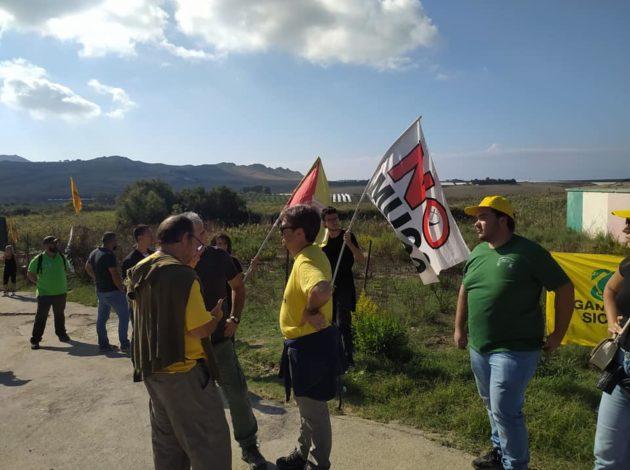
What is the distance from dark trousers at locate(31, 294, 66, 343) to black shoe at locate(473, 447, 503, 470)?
6689 mm

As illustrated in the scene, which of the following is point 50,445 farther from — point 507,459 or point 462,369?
point 462,369

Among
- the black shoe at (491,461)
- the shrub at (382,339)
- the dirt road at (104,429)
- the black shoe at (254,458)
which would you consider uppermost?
the shrub at (382,339)

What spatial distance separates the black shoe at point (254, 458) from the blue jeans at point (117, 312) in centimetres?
406

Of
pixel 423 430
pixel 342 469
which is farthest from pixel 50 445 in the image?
pixel 423 430

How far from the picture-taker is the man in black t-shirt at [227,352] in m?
3.66

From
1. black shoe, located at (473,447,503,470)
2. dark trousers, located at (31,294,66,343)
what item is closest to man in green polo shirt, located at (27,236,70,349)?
dark trousers, located at (31,294,66,343)

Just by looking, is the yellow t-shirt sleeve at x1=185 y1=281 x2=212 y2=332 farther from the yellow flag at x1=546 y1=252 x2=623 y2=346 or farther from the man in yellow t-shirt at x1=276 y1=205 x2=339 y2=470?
the yellow flag at x1=546 y1=252 x2=623 y2=346

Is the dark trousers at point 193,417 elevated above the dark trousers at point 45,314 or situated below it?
above

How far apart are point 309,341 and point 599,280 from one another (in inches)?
206

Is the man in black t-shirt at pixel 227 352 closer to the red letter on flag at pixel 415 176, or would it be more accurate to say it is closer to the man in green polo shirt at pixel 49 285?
the red letter on flag at pixel 415 176

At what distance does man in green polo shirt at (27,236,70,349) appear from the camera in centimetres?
757

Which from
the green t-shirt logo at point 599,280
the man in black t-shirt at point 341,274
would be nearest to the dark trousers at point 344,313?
the man in black t-shirt at point 341,274

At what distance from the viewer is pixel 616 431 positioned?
270 centimetres

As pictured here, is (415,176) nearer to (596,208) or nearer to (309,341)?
(309,341)
